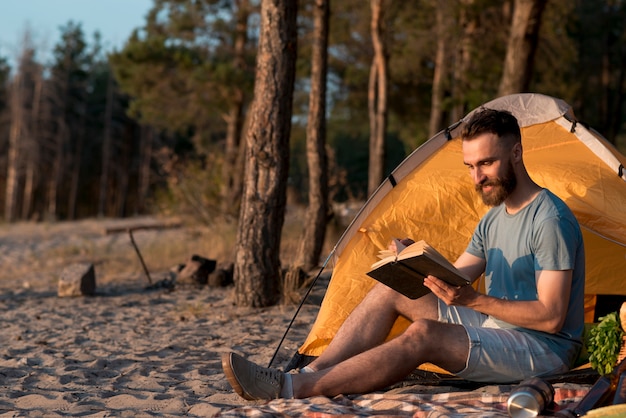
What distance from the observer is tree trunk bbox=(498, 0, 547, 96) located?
984cm

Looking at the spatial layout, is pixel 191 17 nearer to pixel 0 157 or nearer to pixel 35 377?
pixel 35 377

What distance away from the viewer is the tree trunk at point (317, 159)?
930 cm

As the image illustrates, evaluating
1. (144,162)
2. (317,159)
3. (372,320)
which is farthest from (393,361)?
(144,162)

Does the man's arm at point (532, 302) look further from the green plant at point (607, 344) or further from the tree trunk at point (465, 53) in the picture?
the tree trunk at point (465, 53)

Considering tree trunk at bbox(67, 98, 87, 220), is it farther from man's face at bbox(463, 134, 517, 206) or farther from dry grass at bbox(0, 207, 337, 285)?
man's face at bbox(463, 134, 517, 206)

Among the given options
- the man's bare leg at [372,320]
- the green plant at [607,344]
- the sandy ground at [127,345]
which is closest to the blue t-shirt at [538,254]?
the green plant at [607,344]

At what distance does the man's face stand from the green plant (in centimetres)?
74

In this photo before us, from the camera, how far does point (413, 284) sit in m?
3.83

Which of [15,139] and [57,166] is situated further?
[57,166]

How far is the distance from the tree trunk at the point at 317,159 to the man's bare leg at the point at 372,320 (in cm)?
498

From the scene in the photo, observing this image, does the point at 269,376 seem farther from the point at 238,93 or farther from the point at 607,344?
the point at 238,93

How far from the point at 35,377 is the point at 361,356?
7.55ft

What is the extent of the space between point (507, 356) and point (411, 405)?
51cm

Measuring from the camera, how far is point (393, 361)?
3.75 m
